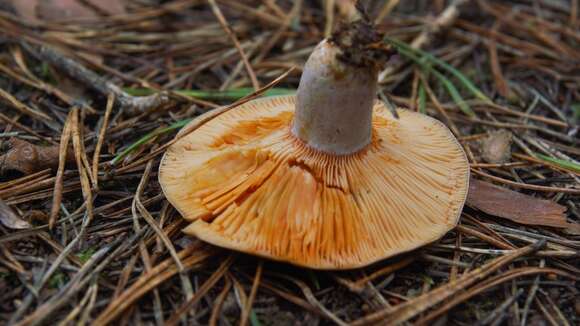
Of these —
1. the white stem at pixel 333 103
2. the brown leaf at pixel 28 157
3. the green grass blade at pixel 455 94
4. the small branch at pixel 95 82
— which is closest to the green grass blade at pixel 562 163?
the green grass blade at pixel 455 94

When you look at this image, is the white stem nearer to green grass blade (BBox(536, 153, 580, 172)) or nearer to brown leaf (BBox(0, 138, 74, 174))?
green grass blade (BBox(536, 153, 580, 172))

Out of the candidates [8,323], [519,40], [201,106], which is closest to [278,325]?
[8,323]

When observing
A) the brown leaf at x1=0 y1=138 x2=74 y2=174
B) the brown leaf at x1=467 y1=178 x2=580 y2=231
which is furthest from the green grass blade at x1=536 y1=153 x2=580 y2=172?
the brown leaf at x1=0 y1=138 x2=74 y2=174

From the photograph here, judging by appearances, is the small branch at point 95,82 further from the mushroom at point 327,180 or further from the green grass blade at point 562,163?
the green grass blade at point 562,163

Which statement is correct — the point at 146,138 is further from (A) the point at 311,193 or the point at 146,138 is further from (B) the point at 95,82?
(A) the point at 311,193

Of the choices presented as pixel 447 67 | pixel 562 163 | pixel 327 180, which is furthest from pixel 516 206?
pixel 447 67
